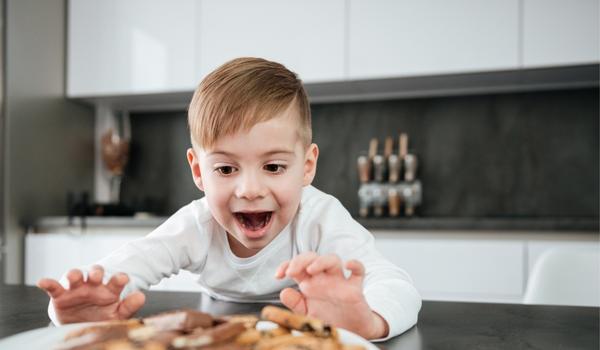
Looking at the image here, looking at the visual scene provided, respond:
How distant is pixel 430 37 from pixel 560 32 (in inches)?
19.9

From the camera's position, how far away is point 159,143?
3.10m

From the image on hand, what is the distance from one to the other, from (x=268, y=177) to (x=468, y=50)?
1806mm

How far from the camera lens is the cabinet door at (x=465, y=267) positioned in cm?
204

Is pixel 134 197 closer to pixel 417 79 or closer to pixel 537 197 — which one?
pixel 417 79

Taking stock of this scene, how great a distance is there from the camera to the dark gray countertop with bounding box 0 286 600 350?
543 mm

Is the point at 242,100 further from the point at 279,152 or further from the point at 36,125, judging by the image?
the point at 36,125

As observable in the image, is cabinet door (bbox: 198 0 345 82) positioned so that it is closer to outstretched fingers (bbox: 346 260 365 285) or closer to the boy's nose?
the boy's nose

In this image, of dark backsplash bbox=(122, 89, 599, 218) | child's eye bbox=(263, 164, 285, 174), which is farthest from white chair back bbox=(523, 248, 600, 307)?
dark backsplash bbox=(122, 89, 599, 218)

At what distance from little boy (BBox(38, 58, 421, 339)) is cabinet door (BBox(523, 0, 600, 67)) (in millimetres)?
1581

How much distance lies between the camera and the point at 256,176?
2.55ft

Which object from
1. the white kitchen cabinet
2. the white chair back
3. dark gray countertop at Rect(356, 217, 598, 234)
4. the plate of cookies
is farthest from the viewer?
the white kitchen cabinet

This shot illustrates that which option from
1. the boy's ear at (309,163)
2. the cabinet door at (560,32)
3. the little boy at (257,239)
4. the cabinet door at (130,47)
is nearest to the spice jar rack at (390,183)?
the cabinet door at (560,32)

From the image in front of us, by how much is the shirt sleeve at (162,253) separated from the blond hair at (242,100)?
0.21m

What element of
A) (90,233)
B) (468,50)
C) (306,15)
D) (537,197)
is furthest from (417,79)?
(90,233)
